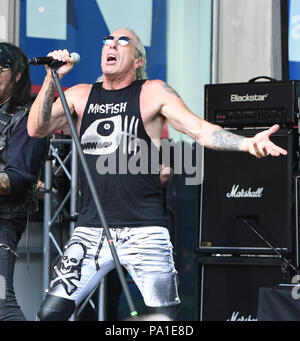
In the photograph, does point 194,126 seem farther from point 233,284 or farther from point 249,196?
point 233,284

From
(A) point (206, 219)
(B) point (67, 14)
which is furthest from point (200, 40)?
(A) point (206, 219)

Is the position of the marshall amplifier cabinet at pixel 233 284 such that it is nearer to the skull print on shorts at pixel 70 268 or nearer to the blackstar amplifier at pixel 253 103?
the blackstar amplifier at pixel 253 103

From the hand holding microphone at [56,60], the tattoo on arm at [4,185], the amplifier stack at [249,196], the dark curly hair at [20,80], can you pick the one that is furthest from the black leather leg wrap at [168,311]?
the amplifier stack at [249,196]

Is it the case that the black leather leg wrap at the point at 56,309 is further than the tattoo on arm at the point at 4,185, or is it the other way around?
the tattoo on arm at the point at 4,185

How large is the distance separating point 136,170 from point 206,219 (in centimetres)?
150

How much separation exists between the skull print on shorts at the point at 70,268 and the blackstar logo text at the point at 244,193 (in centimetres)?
166

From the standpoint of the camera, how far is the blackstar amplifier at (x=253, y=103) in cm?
489

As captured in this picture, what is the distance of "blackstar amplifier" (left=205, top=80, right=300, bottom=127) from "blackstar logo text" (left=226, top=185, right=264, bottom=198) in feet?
1.39

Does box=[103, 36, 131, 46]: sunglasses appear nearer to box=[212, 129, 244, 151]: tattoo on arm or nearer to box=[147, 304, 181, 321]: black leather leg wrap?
box=[212, 129, 244, 151]: tattoo on arm

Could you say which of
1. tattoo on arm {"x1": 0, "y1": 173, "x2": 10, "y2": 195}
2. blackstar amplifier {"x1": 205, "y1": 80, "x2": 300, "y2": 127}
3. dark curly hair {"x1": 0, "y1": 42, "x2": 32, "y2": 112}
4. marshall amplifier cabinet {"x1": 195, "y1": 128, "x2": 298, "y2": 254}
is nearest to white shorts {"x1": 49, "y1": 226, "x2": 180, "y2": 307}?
tattoo on arm {"x1": 0, "y1": 173, "x2": 10, "y2": 195}

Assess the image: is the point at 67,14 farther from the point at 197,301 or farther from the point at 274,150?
the point at 274,150

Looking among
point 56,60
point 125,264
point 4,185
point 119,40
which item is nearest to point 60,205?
point 4,185

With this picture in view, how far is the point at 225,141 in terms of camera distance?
3490 millimetres

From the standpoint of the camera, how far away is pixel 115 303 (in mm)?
5727
